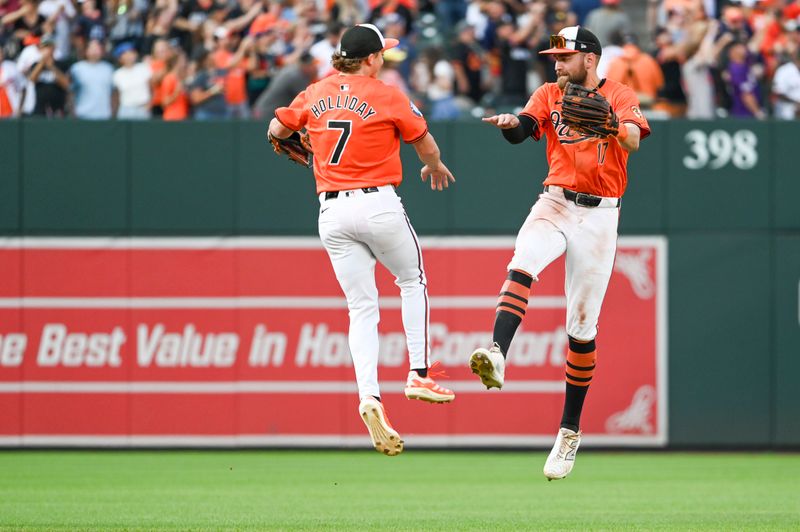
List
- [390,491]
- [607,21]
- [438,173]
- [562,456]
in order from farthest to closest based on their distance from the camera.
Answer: [607,21]
[390,491]
[562,456]
[438,173]

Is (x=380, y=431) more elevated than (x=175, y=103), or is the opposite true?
(x=175, y=103)

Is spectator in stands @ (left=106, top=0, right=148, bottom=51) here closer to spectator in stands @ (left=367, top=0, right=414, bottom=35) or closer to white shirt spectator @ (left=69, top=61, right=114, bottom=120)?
white shirt spectator @ (left=69, top=61, right=114, bottom=120)

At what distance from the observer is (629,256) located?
15477mm

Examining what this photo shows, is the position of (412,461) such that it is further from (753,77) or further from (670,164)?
(753,77)

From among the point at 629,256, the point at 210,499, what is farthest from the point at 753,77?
the point at 210,499

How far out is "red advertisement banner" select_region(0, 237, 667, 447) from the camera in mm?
15328

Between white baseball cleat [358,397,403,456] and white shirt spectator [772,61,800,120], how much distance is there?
356 inches

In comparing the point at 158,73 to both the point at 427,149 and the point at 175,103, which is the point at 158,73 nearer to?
the point at 175,103

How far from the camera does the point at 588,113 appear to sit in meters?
8.32

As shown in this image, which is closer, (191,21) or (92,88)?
(92,88)

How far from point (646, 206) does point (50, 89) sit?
669 cm

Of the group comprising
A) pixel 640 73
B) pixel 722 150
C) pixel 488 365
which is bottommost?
pixel 488 365

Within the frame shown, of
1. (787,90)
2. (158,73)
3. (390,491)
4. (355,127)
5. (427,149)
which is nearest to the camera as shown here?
(355,127)

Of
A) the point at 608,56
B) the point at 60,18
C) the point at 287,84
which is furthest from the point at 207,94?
the point at 608,56
